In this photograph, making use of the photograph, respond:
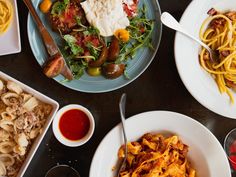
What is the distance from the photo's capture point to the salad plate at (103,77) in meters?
2.33

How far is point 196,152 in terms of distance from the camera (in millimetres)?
2316

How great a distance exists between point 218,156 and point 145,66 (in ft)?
2.15

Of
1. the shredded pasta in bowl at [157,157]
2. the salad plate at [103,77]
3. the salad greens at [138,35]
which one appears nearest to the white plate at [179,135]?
the shredded pasta in bowl at [157,157]

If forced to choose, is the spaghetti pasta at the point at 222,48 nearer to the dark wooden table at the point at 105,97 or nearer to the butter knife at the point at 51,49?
the dark wooden table at the point at 105,97

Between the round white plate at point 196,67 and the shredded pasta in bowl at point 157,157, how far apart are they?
0.95 ft

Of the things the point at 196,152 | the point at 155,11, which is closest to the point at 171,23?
the point at 155,11

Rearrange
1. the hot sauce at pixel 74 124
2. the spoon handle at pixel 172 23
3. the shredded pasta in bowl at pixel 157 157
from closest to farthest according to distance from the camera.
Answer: the spoon handle at pixel 172 23
the shredded pasta in bowl at pixel 157 157
the hot sauce at pixel 74 124

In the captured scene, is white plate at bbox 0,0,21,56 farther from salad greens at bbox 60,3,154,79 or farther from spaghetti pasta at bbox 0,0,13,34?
salad greens at bbox 60,3,154,79

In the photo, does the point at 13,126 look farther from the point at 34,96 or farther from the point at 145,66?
the point at 145,66

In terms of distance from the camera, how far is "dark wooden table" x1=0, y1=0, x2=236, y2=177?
244 centimetres

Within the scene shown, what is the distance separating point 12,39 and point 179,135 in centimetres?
111

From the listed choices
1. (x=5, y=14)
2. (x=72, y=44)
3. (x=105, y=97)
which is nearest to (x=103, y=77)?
(x=105, y=97)

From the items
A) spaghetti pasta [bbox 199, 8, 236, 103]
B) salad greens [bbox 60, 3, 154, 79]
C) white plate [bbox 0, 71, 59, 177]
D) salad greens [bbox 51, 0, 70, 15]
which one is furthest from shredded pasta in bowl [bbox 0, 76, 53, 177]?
spaghetti pasta [bbox 199, 8, 236, 103]

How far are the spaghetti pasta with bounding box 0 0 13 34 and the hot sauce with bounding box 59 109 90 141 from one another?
0.61 metres
